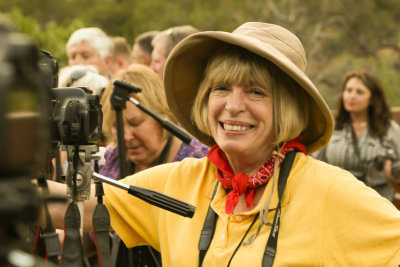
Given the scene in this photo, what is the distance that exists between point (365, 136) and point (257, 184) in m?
3.65

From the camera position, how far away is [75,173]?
5.91 ft

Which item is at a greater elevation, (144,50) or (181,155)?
(144,50)

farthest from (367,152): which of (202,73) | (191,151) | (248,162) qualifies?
(248,162)

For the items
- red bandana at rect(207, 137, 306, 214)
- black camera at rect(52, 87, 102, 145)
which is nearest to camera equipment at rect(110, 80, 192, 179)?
red bandana at rect(207, 137, 306, 214)

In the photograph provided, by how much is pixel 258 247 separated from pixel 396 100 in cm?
1238

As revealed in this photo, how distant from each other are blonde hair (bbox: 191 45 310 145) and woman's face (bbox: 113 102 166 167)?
1.27 m

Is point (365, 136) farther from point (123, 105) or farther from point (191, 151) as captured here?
point (123, 105)

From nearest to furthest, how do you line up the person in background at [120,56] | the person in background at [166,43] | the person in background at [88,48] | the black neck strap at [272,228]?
the black neck strap at [272,228] < the person in background at [166,43] < the person in background at [88,48] < the person in background at [120,56]

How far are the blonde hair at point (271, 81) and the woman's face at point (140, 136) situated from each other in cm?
127

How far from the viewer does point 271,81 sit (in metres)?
2.25

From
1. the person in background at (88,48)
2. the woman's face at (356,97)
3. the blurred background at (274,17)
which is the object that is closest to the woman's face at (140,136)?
the person in background at (88,48)

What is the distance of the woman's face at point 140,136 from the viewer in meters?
3.57

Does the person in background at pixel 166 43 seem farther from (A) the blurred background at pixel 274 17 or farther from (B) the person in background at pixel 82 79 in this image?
(A) the blurred background at pixel 274 17

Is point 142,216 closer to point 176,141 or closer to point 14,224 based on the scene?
point 176,141
